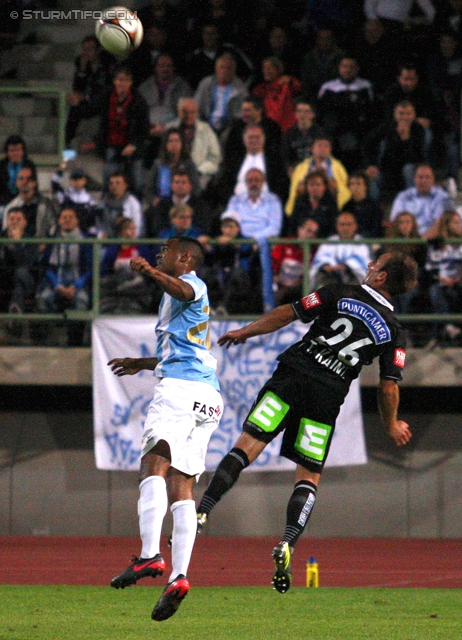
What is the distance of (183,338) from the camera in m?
7.65

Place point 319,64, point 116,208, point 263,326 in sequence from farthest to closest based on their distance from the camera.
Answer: point 319,64 < point 116,208 < point 263,326

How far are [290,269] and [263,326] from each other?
6396 millimetres

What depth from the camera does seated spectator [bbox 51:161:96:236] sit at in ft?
47.1

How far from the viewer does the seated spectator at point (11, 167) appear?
585 inches

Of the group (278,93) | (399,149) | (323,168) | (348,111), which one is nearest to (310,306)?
(323,168)

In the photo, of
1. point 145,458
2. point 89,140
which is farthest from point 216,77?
point 145,458

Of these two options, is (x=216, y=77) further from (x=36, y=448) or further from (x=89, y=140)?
(x=36, y=448)

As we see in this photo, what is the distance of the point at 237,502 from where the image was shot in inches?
634

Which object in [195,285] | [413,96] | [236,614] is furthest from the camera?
[413,96]

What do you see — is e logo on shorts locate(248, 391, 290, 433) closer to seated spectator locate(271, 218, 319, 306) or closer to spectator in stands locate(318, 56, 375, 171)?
seated spectator locate(271, 218, 319, 306)

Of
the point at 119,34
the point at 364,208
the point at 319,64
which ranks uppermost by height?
the point at 319,64

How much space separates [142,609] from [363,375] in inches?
235

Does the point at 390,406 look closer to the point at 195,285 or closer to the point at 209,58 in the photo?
the point at 195,285

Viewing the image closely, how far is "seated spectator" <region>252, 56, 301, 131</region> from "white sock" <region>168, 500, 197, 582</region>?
8.79 meters
